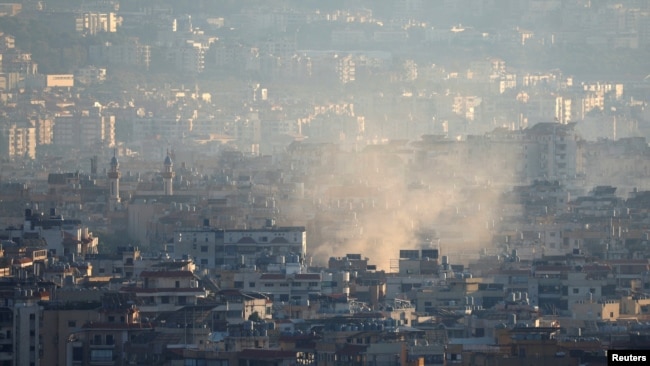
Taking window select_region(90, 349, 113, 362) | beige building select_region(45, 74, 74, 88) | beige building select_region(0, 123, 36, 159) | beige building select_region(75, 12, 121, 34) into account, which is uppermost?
beige building select_region(75, 12, 121, 34)

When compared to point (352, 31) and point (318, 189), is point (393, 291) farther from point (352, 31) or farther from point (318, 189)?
point (352, 31)

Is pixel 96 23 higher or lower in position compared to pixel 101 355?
higher

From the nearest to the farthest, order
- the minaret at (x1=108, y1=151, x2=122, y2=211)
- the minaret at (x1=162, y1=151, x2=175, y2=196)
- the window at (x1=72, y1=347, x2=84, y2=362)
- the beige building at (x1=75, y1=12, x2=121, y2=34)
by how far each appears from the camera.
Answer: the window at (x1=72, y1=347, x2=84, y2=362) → the minaret at (x1=108, y1=151, x2=122, y2=211) → the minaret at (x1=162, y1=151, x2=175, y2=196) → the beige building at (x1=75, y1=12, x2=121, y2=34)

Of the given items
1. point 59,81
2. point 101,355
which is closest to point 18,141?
point 59,81

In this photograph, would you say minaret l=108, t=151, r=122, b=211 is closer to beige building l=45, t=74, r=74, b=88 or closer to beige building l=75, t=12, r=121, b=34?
beige building l=45, t=74, r=74, b=88

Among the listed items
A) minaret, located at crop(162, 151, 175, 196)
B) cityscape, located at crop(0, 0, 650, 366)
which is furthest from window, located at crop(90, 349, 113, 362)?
minaret, located at crop(162, 151, 175, 196)

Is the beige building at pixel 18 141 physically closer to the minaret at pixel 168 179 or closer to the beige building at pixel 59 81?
the beige building at pixel 59 81

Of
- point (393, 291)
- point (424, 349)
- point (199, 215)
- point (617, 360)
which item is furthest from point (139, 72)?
point (617, 360)

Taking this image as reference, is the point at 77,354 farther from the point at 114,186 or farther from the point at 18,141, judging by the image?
the point at 18,141

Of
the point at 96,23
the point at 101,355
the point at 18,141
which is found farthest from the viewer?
the point at 96,23
